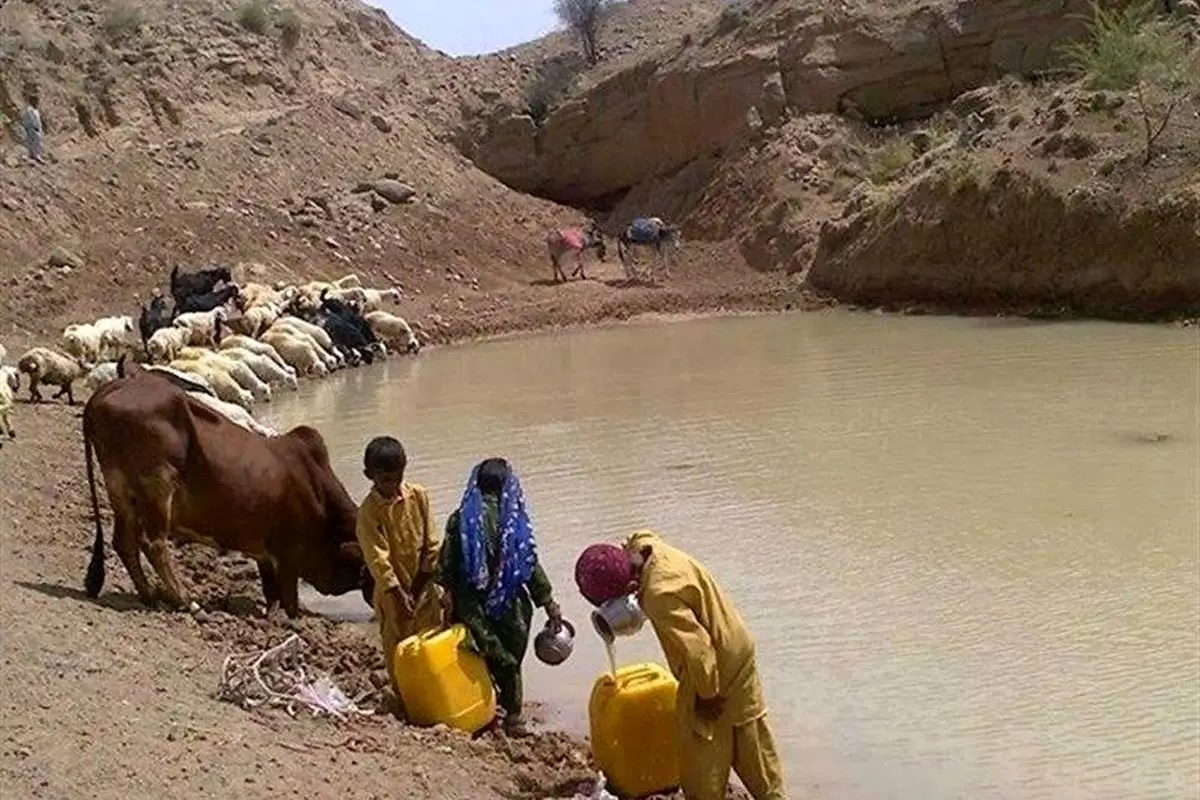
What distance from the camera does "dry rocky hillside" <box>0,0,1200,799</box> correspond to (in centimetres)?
2238

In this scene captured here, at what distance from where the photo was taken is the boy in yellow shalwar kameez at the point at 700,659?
4.89m

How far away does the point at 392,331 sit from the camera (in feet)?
72.8

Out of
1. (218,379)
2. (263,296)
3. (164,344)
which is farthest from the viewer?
(263,296)

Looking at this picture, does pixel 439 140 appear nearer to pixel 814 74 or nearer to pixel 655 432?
pixel 814 74

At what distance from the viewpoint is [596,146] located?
32344mm

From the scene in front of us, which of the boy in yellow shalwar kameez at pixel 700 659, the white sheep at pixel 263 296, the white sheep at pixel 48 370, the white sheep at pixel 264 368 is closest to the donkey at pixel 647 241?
the white sheep at pixel 263 296

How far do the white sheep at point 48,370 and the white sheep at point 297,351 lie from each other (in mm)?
4196

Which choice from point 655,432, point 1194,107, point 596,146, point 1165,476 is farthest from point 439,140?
point 1165,476

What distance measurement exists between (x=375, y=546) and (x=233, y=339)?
1265 cm

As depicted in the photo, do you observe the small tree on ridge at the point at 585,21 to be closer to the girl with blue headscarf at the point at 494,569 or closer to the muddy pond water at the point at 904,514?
the muddy pond water at the point at 904,514

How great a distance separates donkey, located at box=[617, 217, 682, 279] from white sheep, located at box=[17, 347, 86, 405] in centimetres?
1291

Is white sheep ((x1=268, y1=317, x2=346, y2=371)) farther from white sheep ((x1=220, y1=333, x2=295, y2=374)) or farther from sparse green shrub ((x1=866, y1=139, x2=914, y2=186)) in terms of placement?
sparse green shrub ((x1=866, y1=139, x2=914, y2=186))

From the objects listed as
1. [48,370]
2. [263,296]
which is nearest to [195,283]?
[263,296]

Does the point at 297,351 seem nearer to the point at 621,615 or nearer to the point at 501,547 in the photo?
the point at 501,547
